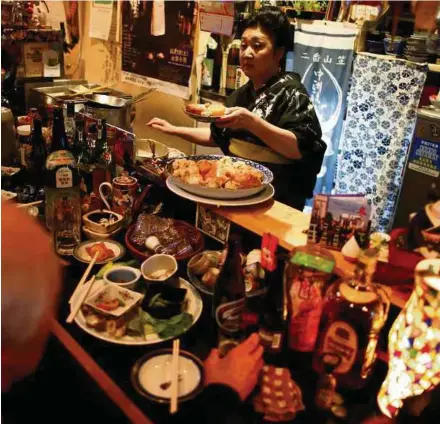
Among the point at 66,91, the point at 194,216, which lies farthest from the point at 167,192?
the point at 66,91

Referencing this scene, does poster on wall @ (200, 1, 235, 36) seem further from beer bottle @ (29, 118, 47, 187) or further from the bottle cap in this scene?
the bottle cap

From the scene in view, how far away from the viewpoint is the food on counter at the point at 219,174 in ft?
4.77

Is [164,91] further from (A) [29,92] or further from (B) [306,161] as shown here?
(B) [306,161]

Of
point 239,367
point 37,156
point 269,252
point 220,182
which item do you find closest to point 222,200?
point 220,182

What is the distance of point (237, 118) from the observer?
1.69 m

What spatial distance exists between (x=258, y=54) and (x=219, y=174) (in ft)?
2.44

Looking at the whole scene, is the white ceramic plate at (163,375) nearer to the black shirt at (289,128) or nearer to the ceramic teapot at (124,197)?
the ceramic teapot at (124,197)

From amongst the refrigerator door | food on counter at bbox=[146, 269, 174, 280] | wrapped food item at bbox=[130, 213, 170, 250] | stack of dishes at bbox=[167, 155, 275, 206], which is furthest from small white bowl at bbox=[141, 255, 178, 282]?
the refrigerator door

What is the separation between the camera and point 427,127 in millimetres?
2895

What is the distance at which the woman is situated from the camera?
1896mm

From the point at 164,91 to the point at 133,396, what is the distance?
10.2 ft

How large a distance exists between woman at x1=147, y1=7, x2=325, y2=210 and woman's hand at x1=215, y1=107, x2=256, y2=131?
0.22ft

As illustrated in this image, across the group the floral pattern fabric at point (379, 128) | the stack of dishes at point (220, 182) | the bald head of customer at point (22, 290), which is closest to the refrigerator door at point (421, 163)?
the floral pattern fabric at point (379, 128)

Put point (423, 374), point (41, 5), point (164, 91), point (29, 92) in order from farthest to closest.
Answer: point (41, 5), point (164, 91), point (29, 92), point (423, 374)
